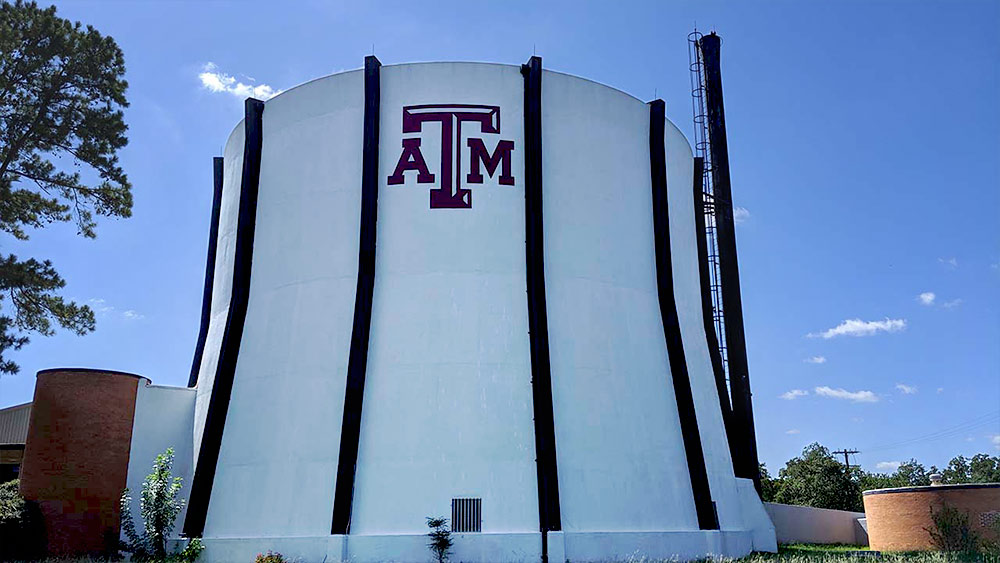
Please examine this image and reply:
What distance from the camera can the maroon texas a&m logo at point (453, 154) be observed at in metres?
21.5

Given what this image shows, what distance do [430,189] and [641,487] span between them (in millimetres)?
8636

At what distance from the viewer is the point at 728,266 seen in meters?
30.5

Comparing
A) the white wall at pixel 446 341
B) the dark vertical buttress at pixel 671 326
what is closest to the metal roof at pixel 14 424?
the white wall at pixel 446 341

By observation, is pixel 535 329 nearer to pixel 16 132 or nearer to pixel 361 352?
pixel 361 352

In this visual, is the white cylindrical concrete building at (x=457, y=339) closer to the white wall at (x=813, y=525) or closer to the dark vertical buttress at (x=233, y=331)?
the dark vertical buttress at (x=233, y=331)

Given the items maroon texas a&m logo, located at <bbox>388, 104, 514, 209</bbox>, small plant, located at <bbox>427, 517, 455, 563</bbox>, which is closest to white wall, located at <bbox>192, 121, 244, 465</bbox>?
maroon texas a&m logo, located at <bbox>388, 104, 514, 209</bbox>

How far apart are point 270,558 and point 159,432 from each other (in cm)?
684

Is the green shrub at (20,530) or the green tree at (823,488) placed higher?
the green tree at (823,488)

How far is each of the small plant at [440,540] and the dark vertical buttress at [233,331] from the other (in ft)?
19.7

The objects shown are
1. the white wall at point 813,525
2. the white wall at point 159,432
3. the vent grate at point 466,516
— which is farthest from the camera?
the white wall at point 813,525

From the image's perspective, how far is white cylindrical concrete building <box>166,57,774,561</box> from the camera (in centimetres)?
1942

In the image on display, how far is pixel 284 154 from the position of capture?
23.5m

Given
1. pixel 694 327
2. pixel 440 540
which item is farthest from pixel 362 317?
pixel 694 327

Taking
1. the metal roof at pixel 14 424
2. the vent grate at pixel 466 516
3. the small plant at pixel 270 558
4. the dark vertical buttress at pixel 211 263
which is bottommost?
the small plant at pixel 270 558
